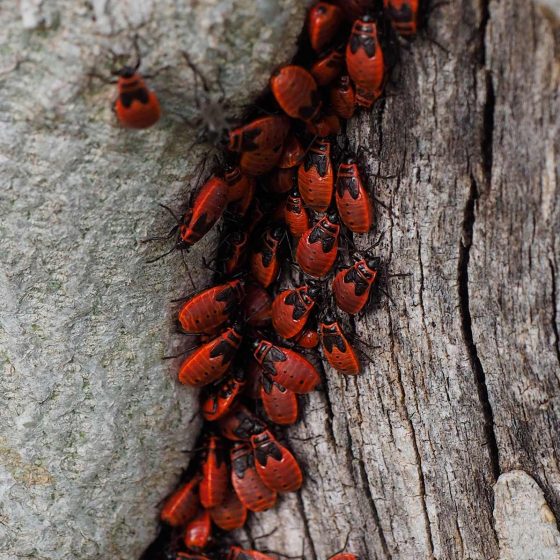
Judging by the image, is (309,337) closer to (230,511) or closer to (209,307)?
(209,307)

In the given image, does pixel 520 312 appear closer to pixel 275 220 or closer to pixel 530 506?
pixel 530 506

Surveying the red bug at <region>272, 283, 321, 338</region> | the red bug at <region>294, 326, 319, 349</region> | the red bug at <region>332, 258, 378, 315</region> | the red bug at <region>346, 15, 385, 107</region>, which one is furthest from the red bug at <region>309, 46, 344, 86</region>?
the red bug at <region>294, 326, 319, 349</region>

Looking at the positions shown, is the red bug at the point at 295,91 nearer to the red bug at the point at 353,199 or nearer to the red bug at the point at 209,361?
the red bug at the point at 353,199

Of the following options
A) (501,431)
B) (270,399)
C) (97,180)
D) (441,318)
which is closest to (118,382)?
(270,399)

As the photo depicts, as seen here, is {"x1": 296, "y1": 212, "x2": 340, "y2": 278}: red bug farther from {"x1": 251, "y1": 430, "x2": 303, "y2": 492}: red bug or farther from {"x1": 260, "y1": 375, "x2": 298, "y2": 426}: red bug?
{"x1": 251, "y1": 430, "x2": 303, "y2": 492}: red bug

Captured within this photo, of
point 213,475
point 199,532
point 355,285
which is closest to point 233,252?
point 355,285
